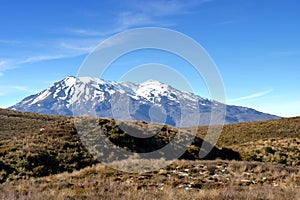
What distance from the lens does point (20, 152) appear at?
88.1 ft

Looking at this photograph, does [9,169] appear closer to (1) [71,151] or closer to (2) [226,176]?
(1) [71,151]

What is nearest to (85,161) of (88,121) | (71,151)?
(71,151)

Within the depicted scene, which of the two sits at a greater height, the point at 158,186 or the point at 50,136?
the point at 50,136

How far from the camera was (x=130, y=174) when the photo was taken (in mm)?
19266

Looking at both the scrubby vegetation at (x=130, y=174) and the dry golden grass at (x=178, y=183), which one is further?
the scrubby vegetation at (x=130, y=174)

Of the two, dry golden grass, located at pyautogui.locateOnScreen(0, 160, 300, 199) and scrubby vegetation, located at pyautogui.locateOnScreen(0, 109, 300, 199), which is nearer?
dry golden grass, located at pyautogui.locateOnScreen(0, 160, 300, 199)

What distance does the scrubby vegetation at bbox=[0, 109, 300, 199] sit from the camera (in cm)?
1250

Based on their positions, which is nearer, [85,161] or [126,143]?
[85,161]

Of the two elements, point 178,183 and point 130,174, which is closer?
point 178,183

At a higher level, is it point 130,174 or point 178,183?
point 130,174

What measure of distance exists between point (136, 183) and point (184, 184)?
2.42 meters

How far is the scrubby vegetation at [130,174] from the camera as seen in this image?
41.0ft

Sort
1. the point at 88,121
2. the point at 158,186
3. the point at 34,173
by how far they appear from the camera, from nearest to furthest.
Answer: the point at 158,186, the point at 34,173, the point at 88,121

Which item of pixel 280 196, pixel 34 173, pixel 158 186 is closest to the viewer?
pixel 280 196
